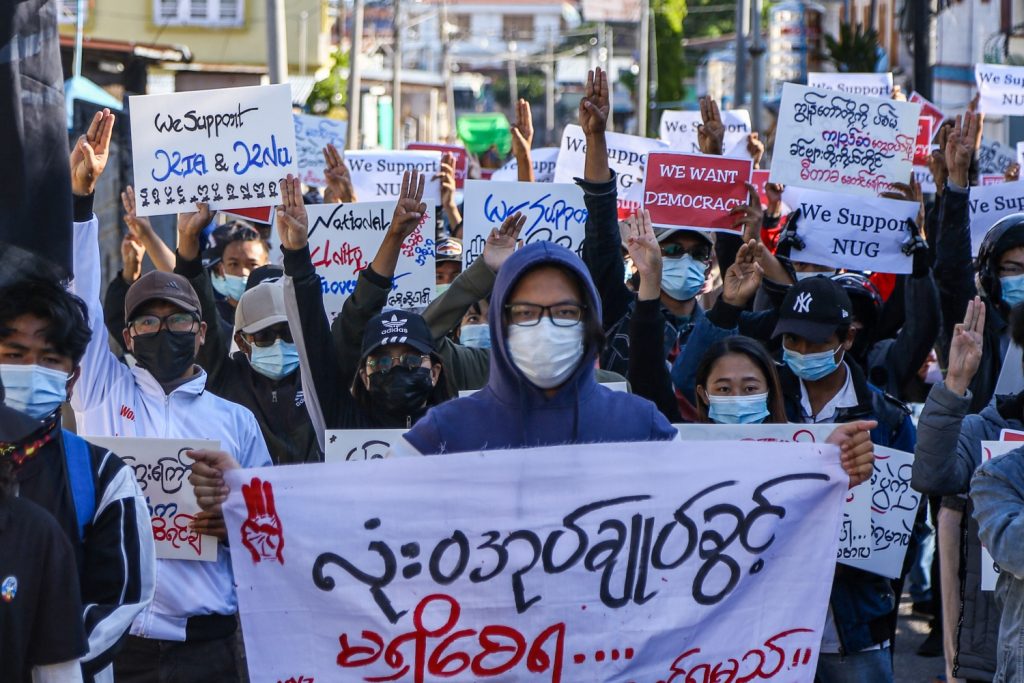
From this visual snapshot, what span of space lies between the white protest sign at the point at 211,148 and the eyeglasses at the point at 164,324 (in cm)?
190

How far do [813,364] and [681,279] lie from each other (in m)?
1.24

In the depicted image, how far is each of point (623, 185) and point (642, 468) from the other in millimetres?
5511

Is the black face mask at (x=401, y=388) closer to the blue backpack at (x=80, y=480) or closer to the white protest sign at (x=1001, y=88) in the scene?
the blue backpack at (x=80, y=480)

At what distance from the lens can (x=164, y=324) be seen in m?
5.05

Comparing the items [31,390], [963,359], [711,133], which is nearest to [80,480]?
[31,390]

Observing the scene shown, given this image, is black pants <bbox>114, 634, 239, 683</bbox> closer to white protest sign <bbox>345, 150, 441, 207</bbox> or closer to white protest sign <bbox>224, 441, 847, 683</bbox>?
white protest sign <bbox>224, 441, 847, 683</bbox>

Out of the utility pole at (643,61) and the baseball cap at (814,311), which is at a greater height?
the utility pole at (643,61)

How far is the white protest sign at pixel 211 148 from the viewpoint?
7.02 metres

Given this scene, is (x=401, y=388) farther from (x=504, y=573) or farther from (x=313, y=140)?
(x=313, y=140)

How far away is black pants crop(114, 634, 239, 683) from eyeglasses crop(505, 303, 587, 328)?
1.63 m

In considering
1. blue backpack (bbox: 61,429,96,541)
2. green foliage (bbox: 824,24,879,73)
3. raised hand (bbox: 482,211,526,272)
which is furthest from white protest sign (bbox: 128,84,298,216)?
green foliage (bbox: 824,24,879,73)

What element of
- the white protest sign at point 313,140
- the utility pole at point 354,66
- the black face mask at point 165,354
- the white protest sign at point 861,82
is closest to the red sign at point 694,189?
the black face mask at point 165,354

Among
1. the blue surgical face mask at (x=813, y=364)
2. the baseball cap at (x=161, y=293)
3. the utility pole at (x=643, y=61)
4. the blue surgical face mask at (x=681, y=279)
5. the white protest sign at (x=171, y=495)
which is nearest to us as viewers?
the white protest sign at (x=171, y=495)

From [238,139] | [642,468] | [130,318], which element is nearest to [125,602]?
[642,468]
